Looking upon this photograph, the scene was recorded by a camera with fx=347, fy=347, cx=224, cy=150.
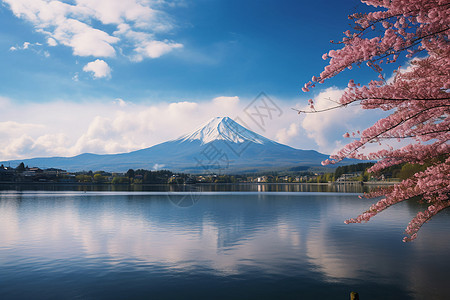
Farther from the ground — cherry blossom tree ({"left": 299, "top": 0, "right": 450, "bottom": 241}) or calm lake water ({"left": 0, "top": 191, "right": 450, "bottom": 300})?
cherry blossom tree ({"left": 299, "top": 0, "right": 450, "bottom": 241})

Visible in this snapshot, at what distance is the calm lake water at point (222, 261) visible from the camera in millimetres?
11148

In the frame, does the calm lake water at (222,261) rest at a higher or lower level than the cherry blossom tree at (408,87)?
lower

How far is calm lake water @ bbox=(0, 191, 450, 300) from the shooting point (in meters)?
11.1

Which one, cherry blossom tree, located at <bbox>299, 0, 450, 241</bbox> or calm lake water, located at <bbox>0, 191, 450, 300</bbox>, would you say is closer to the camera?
cherry blossom tree, located at <bbox>299, 0, 450, 241</bbox>

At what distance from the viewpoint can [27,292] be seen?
36.3ft

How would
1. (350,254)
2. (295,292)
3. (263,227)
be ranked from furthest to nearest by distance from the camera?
1. (263,227)
2. (350,254)
3. (295,292)

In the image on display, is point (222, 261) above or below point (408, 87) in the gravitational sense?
below

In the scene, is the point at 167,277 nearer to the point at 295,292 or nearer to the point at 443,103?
the point at 295,292

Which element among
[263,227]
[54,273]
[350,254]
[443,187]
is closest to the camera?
[443,187]

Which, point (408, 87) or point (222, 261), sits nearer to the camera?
point (408, 87)

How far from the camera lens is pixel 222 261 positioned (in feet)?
49.2

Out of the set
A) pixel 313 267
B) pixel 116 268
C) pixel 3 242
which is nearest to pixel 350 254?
pixel 313 267

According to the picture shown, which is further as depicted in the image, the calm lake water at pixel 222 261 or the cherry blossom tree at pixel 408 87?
the calm lake water at pixel 222 261

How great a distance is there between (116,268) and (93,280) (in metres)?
Answer: 1.63
